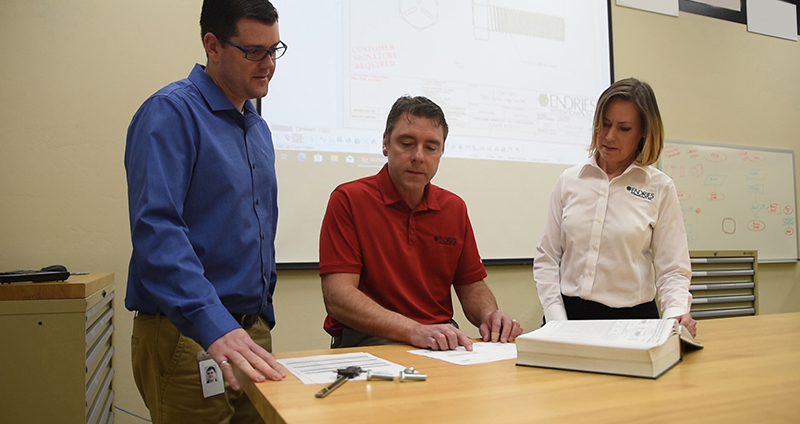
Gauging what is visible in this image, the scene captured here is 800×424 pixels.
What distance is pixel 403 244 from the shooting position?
1658 mm

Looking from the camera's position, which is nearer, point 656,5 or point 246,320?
point 246,320

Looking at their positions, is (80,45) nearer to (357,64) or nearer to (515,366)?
(357,64)

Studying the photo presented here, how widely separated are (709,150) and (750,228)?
63cm

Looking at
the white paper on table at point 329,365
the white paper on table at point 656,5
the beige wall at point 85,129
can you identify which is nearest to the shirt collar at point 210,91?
the white paper on table at point 329,365

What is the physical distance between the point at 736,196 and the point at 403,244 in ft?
10.4

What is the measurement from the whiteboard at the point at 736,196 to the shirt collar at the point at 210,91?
122 inches

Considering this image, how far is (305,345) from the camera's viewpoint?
2.66 metres

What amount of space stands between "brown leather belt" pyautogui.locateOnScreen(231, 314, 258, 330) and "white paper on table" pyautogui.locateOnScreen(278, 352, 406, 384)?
9.1 inches

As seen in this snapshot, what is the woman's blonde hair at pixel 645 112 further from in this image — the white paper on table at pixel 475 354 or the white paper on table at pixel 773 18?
the white paper on table at pixel 773 18

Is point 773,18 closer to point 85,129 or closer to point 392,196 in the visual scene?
point 392,196

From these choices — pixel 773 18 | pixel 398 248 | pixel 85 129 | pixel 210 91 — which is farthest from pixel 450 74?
pixel 773 18

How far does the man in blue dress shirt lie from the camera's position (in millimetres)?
1018

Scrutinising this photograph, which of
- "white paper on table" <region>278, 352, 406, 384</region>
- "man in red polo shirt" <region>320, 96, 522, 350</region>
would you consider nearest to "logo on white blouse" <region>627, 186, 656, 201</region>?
"man in red polo shirt" <region>320, 96, 522, 350</region>

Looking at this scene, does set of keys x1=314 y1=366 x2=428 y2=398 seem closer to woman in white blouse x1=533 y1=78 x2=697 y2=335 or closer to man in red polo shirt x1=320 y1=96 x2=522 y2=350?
man in red polo shirt x1=320 y1=96 x2=522 y2=350
